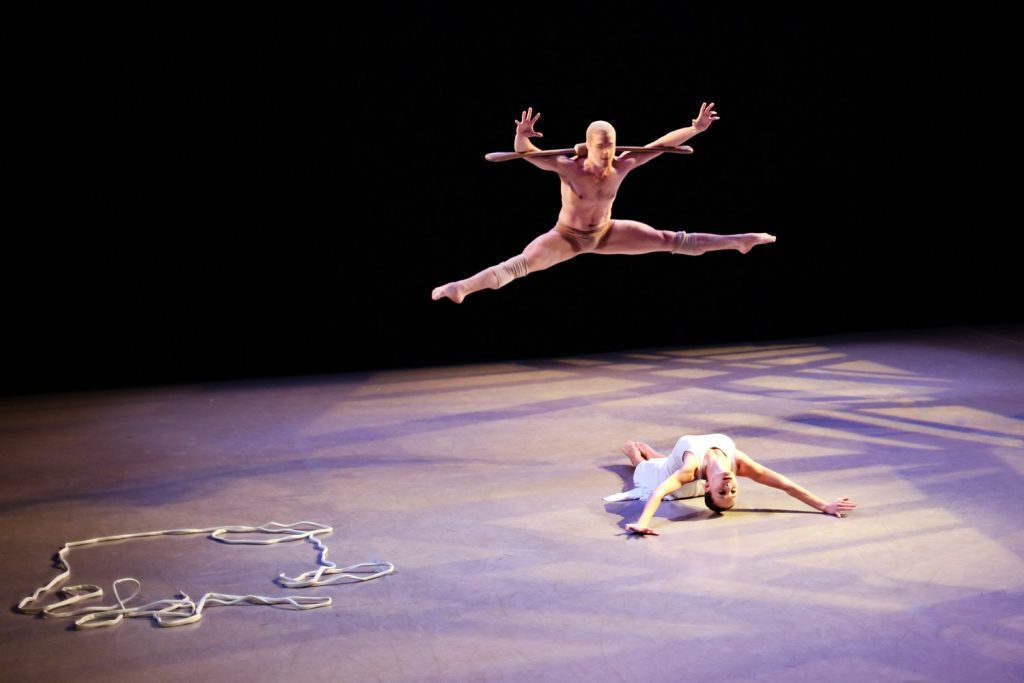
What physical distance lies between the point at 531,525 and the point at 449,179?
4.41 metres

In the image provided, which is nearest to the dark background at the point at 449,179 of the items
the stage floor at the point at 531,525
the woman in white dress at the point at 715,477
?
the stage floor at the point at 531,525

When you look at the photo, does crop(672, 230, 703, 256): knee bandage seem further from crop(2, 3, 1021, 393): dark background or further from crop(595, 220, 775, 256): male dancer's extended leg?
crop(2, 3, 1021, 393): dark background

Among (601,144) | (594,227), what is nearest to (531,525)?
(594,227)

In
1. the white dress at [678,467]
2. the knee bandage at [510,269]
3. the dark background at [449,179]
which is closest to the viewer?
the white dress at [678,467]

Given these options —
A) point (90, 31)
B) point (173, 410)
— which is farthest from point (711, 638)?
point (90, 31)

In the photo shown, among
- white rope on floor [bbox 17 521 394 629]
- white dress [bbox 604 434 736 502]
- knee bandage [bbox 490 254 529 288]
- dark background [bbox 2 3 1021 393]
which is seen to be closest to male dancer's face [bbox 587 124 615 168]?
knee bandage [bbox 490 254 529 288]

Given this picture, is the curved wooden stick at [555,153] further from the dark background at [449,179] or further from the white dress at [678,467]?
the dark background at [449,179]

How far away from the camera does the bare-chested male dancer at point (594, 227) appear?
5797 mm

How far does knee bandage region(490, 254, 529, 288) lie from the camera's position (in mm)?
5918

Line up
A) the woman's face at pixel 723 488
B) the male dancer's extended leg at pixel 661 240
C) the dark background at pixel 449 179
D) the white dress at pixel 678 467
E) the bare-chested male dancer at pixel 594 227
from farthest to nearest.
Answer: the dark background at pixel 449 179 → the male dancer's extended leg at pixel 661 240 → the bare-chested male dancer at pixel 594 227 → the white dress at pixel 678 467 → the woman's face at pixel 723 488

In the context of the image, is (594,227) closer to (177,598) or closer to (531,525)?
(531,525)

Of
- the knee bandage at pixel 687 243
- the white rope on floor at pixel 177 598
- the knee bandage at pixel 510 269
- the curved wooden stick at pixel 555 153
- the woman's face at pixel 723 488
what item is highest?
the curved wooden stick at pixel 555 153

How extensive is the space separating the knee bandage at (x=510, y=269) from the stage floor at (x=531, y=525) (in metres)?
1.15

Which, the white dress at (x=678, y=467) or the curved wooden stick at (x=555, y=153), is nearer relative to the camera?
the curved wooden stick at (x=555, y=153)
